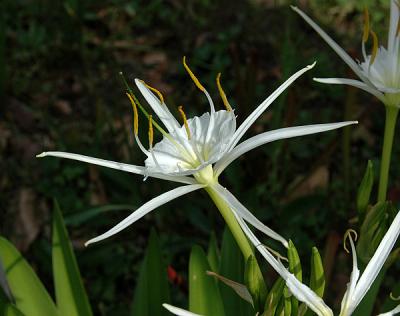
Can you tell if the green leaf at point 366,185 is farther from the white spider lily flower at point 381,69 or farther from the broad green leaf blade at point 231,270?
the broad green leaf blade at point 231,270

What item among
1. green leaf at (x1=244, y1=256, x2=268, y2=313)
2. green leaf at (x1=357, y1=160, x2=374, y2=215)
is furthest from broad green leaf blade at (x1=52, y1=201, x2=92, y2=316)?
green leaf at (x1=357, y1=160, x2=374, y2=215)

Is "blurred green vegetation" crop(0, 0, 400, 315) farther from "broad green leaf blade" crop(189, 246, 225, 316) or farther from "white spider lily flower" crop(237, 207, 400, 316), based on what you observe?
"white spider lily flower" crop(237, 207, 400, 316)

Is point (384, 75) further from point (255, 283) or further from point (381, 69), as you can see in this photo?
point (255, 283)

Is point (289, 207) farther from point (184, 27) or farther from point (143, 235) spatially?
point (184, 27)

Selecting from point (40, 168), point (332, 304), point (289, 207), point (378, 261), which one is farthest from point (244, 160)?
point (378, 261)

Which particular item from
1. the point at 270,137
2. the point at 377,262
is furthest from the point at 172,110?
the point at 377,262

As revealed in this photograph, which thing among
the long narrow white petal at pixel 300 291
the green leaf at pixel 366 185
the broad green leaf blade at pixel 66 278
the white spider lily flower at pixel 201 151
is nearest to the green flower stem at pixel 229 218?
the white spider lily flower at pixel 201 151

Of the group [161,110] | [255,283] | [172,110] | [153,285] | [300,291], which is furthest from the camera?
[172,110]
